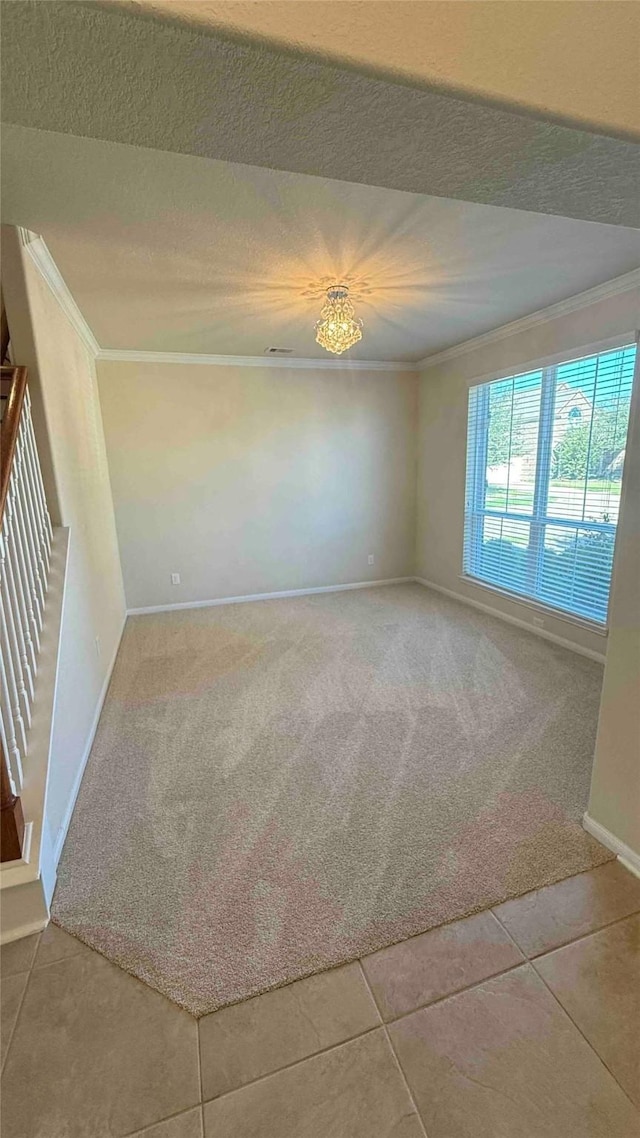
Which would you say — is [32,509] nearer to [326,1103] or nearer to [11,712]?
[11,712]

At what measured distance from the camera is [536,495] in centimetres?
373

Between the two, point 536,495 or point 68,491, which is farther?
point 536,495

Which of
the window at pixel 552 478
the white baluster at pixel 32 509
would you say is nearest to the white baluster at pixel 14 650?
the white baluster at pixel 32 509

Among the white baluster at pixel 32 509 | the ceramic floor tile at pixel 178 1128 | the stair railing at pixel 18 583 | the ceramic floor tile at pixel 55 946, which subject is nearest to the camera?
the ceramic floor tile at pixel 178 1128

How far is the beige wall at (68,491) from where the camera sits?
2045 mm

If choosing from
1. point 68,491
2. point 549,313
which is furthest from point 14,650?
point 549,313

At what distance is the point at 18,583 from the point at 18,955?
122cm

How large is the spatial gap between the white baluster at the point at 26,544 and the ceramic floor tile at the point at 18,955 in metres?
1.10

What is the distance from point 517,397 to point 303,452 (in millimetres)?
2102

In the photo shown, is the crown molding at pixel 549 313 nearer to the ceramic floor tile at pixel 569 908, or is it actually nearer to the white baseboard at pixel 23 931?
the ceramic floor tile at pixel 569 908

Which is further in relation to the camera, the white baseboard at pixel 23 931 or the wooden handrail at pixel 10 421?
the wooden handrail at pixel 10 421

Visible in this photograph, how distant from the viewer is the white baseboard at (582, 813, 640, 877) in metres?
1.64

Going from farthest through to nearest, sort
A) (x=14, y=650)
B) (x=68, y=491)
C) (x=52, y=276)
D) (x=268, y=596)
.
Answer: (x=268, y=596)
(x=68, y=491)
(x=52, y=276)
(x=14, y=650)

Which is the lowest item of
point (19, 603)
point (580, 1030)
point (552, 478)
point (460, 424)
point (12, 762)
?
point (580, 1030)
